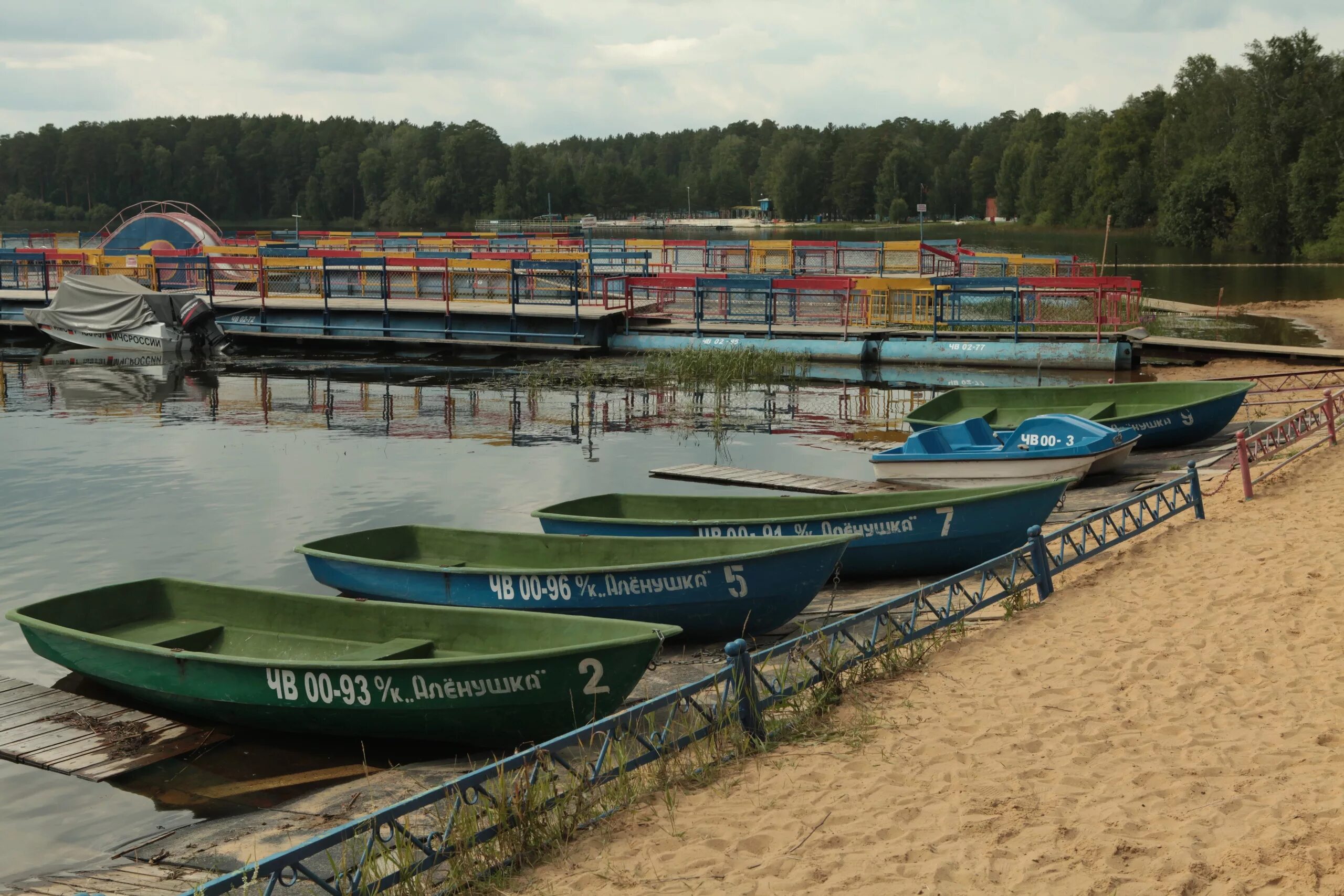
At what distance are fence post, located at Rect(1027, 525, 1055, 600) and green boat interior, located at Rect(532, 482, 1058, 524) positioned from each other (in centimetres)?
182

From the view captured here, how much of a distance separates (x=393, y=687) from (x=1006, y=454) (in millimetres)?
10469

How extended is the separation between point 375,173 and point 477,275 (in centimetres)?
13562

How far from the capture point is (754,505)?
44.3 ft

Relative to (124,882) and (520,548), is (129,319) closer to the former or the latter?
(520,548)

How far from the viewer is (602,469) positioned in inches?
821

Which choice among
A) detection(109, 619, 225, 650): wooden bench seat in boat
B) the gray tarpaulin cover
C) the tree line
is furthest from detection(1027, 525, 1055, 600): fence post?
the tree line

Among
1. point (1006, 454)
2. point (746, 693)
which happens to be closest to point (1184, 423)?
point (1006, 454)

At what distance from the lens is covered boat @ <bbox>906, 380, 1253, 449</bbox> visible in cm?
1934

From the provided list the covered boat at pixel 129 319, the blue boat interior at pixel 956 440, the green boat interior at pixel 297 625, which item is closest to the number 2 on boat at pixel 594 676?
the green boat interior at pixel 297 625

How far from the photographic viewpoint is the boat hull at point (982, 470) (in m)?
16.7

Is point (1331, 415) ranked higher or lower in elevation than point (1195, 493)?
higher

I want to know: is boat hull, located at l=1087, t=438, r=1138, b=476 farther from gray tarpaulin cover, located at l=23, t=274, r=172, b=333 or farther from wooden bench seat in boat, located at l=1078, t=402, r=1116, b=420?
gray tarpaulin cover, located at l=23, t=274, r=172, b=333

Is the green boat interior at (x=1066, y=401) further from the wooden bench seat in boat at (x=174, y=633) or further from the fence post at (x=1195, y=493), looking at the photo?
the wooden bench seat in boat at (x=174, y=633)

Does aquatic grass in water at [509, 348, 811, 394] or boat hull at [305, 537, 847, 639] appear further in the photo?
aquatic grass in water at [509, 348, 811, 394]
